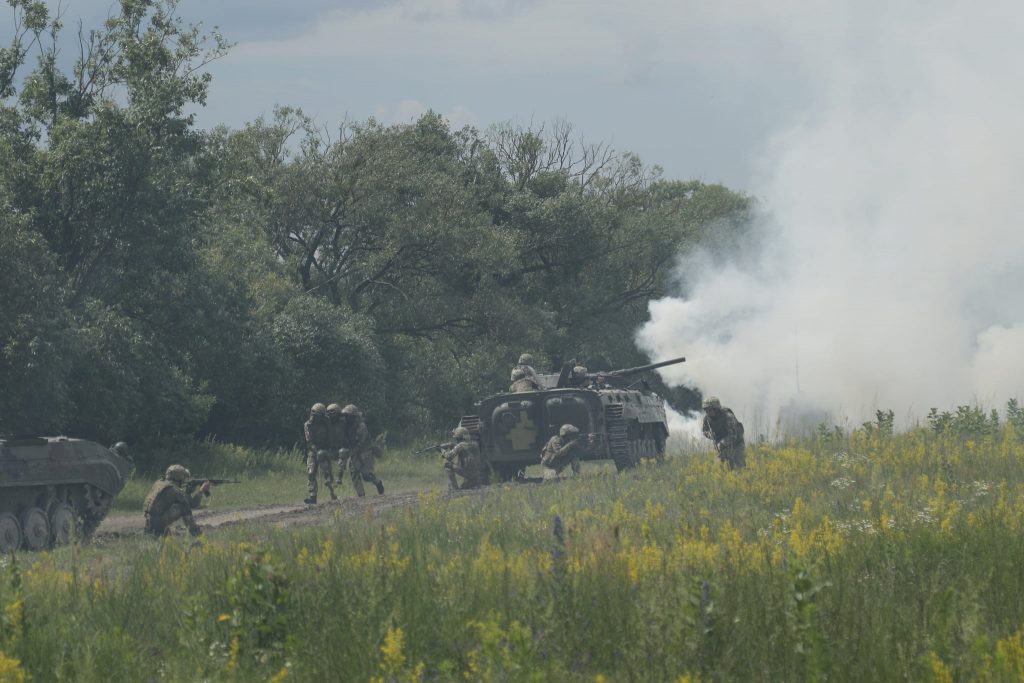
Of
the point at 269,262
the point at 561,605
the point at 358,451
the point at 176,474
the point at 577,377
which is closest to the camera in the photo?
the point at 561,605

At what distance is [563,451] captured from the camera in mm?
25672

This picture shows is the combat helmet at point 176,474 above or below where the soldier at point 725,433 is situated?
below

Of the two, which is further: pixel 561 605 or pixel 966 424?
pixel 966 424

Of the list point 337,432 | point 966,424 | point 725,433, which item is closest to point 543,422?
point 337,432

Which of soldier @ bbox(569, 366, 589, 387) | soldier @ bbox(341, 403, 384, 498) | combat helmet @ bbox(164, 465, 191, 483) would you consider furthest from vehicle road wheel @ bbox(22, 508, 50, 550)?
soldier @ bbox(569, 366, 589, 387)

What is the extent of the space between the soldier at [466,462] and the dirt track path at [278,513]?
1704 millimetres

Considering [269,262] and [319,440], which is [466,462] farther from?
[269,262]

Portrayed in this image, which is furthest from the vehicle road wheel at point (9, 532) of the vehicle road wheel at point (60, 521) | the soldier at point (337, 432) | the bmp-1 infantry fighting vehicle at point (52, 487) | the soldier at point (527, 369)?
the soldier at point (527, 369)

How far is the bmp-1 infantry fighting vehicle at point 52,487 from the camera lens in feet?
59.6

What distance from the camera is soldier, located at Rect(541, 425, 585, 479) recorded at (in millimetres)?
25672

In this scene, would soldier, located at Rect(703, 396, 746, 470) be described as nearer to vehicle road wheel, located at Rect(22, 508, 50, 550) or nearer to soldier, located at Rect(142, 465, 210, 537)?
soldier, located at Rect(142, 465, 210, 537)

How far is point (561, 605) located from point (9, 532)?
11.7m

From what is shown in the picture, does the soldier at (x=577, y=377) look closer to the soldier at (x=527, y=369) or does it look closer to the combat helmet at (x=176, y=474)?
the soldier at (x=527, y=369)

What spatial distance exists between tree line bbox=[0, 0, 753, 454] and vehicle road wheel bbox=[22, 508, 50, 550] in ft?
17.0
